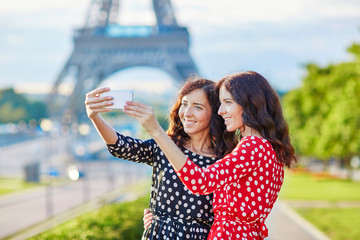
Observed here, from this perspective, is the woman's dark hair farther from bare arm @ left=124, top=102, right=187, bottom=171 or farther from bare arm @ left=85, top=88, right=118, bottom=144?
bare arm @ left=124, top=102, right=187, bottom=171

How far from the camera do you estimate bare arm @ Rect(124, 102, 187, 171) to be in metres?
2.21

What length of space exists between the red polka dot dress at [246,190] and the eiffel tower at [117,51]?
1162 inches

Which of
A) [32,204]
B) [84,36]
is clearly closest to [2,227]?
[32,204]

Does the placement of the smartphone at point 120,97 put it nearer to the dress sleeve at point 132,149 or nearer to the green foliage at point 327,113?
the dress sleeve at point 132,149

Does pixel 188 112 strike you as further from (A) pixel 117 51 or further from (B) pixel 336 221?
(A) pixel 117 51

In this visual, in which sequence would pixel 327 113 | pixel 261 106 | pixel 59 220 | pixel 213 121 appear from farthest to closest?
pixel 327 113 → pixel 59 220 → pixel 213 121 → pixel 261 106

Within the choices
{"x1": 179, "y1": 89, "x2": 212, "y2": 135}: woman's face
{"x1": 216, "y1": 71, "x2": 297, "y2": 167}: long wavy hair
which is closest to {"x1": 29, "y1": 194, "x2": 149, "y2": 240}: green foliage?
{"x1": 179, "y1": 89, "x2": 212, "y2": 135}: woman's face

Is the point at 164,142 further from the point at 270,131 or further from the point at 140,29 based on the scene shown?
the point at 140,29

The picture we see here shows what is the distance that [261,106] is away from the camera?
248cm

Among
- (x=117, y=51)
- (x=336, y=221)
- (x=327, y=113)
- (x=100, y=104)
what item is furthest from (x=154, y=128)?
(x=117, y=51)

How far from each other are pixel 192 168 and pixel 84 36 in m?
31.9

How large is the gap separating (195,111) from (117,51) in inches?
1254

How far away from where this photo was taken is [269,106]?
2.53m

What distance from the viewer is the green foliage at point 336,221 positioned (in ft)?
28.2
